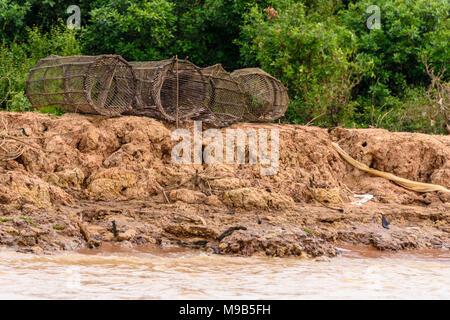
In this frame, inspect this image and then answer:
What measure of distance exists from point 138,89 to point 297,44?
12.0ft

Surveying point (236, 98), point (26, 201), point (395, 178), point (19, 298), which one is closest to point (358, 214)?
point (395, 178)

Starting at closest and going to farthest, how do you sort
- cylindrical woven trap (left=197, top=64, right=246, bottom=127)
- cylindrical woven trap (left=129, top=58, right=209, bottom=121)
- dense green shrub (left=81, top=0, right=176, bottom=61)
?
1. cylindrical woven trap (left=129, top=58, right=209, bottom=121)
2. cylindrical woven trap (left=197, top=64, right=246, bottom=127)
3. dense green shrub (left=81, top=0, right=176, bottom=61)

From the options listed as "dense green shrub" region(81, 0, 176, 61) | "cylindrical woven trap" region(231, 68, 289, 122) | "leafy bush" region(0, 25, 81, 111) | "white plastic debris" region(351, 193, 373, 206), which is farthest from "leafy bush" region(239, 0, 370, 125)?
"leafy bush" region(0, 25, 81, 111)

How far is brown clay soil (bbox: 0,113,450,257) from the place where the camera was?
23.1 ft

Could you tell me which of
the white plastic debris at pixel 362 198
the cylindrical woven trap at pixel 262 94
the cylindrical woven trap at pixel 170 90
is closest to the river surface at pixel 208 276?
the white plastic debris at pixel 362 198

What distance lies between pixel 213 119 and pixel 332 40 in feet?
11.3

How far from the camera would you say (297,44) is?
11812 mm

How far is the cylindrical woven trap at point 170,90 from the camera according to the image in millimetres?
9305

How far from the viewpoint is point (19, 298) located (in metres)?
4.92

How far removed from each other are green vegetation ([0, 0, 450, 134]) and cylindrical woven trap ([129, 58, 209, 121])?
7.92 feet

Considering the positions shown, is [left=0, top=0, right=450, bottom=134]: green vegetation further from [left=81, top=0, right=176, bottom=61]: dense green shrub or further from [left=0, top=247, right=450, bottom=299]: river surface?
[left=0, top=247, right=450, bottom=299]: river surface

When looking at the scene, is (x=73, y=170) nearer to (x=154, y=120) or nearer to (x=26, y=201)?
(x=26, y=201)

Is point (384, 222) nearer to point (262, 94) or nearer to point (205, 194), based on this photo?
point (205, 194)

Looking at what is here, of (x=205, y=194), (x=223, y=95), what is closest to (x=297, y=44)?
(x=223, y=95)
